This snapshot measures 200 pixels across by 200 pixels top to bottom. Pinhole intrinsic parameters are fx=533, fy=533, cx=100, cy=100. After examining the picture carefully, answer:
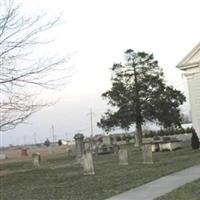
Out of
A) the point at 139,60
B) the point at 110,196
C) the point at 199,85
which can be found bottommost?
the point at 110,196

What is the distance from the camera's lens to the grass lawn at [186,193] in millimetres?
12930

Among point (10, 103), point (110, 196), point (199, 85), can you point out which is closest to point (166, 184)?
point (110, 196)

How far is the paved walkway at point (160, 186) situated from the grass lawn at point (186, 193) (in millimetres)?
313

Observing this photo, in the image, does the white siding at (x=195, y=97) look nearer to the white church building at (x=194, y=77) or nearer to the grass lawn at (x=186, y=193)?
the white church building at (x=194, y=77)

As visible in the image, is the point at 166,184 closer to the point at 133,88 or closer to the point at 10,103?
the point at 10,103

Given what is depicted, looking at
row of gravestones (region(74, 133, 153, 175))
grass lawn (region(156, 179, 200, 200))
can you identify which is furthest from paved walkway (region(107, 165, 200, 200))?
row of gravestones (region(74, 133, 153, 175))

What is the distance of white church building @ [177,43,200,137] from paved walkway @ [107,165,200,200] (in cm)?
1542

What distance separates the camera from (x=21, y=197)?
1576 centimetres

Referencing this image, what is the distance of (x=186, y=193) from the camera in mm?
13562

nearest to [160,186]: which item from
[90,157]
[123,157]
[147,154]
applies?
[90,157]

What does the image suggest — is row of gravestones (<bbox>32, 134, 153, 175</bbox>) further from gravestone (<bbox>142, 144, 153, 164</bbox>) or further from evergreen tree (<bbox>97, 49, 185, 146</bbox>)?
evergreen tree (<bbox>97, 49, 185, 146</bbox>)

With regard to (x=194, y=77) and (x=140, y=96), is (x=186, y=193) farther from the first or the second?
(x=140, y=96)

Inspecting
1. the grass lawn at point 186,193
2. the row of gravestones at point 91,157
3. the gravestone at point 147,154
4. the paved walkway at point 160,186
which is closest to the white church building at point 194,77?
the row of gravestones at point 91,157

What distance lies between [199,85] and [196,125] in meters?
2.63
